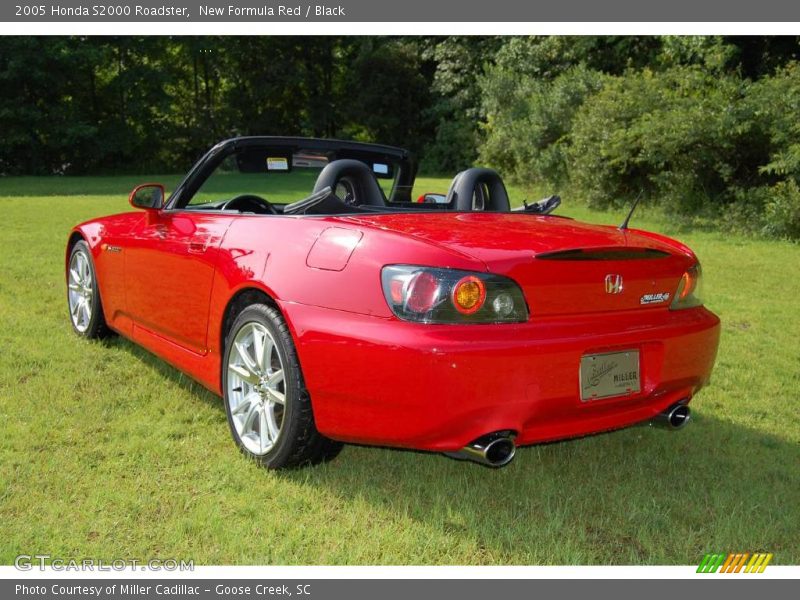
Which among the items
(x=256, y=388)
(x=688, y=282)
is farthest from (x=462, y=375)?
(x=688, y=282)

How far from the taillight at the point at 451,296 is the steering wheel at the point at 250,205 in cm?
156

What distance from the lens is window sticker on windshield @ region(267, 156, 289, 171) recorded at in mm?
4152

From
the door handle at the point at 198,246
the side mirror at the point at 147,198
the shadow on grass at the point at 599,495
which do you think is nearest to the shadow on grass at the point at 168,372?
the shadow on grass at the point at 599,495

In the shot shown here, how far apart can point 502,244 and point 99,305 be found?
124 inches

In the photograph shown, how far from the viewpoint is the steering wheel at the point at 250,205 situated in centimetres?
405

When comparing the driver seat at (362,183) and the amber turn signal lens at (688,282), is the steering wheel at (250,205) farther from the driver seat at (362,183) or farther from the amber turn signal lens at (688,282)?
the amber turn signal lens at (688,282)

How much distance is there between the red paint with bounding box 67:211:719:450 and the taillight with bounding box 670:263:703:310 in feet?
0.15

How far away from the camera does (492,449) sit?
272 cm

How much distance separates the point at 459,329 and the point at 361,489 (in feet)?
2.97

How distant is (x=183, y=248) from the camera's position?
3.88m

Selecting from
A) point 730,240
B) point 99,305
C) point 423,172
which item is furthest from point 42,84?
point 99,305

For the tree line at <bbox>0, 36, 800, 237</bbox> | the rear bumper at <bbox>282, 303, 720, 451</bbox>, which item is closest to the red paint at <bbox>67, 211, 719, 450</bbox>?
the rear bumper at <bbox>282, 303, 720, 451</bbox>

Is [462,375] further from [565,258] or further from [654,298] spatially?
[654,298]

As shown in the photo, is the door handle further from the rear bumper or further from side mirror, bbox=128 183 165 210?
the rear bumper
